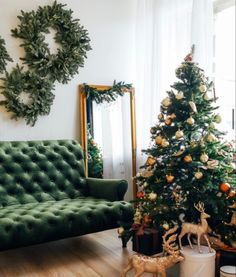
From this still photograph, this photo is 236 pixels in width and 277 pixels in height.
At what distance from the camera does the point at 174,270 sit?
2.56m

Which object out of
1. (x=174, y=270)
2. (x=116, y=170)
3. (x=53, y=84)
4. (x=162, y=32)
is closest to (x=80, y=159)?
(x=116, y=170)

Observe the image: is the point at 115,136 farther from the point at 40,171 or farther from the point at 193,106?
the point at 193,106

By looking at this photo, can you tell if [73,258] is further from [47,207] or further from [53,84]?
[53,84]

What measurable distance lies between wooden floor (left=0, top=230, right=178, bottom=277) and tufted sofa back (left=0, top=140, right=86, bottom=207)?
0.45 metres

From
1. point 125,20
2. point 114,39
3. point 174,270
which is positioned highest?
point 125,20

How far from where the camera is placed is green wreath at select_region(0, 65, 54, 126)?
3.37 m

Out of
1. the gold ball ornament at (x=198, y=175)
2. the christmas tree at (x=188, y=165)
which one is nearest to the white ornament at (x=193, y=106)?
the christmas tree at (x=188, y=165)

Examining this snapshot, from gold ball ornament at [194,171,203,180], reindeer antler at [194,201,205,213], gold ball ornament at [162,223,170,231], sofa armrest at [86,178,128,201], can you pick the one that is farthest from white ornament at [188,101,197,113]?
sofa armrest at [86,178,128,201]

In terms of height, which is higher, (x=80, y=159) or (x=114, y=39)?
(x=114, y=39)

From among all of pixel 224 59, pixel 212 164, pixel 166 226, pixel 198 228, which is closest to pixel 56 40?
pixel 224 59

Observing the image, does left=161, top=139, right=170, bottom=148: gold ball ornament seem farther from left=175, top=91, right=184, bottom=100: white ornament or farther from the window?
the window

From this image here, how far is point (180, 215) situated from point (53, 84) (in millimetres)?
1991

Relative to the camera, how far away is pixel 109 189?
3.16 m

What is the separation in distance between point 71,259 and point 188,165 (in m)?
1.25
